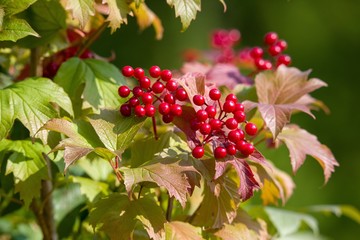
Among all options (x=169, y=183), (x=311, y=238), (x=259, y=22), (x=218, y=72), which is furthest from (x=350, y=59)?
(x=169, y=183)

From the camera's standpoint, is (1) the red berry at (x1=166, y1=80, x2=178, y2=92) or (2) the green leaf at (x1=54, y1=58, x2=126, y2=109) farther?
(2) the green leaf at (x1=54, y1=58, x2=126, y2=109)

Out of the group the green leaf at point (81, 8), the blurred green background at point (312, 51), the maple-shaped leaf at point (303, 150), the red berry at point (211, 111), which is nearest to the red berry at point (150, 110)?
the red berry at point (211, 111)

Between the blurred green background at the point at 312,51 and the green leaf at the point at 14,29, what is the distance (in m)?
2.79

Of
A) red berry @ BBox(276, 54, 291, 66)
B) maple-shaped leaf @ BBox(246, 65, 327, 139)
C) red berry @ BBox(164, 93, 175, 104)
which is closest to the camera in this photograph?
red berry @ BBox(164, 93, 175, 104)

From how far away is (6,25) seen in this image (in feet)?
4.18

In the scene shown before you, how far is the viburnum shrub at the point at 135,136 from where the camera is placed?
1.23 m

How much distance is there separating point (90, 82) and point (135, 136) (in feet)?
0.57

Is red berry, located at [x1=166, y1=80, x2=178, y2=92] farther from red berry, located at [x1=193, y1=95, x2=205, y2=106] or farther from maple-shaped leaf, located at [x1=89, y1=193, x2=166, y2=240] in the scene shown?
maple-shaped leaf, located at [x1=89, y1=193, x2=166, y2=240]

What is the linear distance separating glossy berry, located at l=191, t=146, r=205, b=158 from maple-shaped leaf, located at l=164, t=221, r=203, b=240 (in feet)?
0.57

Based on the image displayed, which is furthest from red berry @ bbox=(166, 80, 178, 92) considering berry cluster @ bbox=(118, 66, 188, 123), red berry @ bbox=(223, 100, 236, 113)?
red berry @ bbox=(223, 100, 236, 113)

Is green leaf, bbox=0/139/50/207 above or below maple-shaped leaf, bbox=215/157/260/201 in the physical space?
below

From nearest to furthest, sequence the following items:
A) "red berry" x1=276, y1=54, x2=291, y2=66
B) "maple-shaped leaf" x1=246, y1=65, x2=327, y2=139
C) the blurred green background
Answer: "maple-shaped leaf" x1=246, y1=65, x2=327, y2=139, "red berry" x1=276, y1=54, x2=291, y2=66, the blurred green background

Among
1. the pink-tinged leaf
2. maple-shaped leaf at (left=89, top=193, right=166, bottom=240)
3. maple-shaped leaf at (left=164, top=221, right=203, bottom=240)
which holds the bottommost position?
maple-shaped leaf at (left=164, top=221, right=203, bottom=240)

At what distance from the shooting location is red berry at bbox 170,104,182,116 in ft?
4.05
